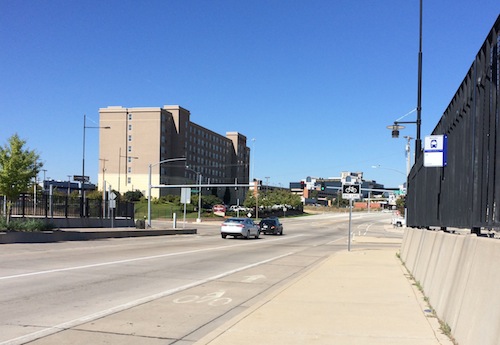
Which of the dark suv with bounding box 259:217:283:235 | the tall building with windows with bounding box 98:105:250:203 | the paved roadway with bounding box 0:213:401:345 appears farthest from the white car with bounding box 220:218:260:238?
the tall building with windows with bounding box 98:105:250:203

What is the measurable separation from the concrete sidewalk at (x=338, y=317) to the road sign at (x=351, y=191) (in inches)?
382

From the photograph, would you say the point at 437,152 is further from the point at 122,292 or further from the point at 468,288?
the point at 122,292

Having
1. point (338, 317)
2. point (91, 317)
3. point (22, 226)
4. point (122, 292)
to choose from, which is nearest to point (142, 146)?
point (22, 226)

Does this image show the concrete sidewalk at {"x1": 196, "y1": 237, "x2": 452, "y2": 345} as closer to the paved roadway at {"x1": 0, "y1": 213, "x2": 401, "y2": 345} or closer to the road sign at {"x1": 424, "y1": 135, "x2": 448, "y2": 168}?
the paved roadway at {"x1": 0, "y1": 213, "x2": 401, "y2": 345}

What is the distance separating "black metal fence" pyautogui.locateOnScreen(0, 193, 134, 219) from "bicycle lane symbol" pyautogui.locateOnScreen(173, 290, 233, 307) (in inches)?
868

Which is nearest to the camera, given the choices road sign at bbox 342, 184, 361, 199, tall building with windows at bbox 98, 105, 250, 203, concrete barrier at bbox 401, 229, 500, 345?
concrete barrier at bbox 401, 229, 500, 345

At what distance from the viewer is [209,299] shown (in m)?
9.77

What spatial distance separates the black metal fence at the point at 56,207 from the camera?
29719 mm

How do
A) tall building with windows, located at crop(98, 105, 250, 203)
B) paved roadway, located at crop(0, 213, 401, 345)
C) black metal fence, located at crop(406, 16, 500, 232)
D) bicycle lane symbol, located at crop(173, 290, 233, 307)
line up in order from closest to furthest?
black metal fence, located at crop(406, 16, 500, 232)
paved roadway, located at crop(0, 213, 401, 345)
bicycle lane symbol, located at crop(173, 290, 233, 307)
tall building with windows, located at crop(98, 105, 250, 203)

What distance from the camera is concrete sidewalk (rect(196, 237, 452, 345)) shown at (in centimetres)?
614

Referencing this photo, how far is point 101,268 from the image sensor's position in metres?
14.2

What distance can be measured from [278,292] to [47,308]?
4.41m

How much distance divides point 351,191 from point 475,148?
16242 millimetres

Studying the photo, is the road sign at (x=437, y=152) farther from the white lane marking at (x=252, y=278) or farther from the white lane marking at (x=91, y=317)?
the white lane marking at (x=252, y=278)
